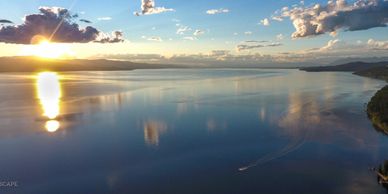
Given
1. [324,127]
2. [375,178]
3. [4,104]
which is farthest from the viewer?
[4,104]

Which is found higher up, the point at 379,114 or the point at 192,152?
the point at 379,114

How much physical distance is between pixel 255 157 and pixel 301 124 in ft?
60.9

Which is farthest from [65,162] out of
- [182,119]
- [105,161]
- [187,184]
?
[182,119]

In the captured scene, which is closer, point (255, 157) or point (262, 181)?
point (262, 181)

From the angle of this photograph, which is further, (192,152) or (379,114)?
(379,114)

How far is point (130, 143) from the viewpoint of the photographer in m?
40.1

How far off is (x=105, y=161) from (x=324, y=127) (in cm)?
2949

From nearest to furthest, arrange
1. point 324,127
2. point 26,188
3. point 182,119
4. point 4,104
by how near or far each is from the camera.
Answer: point 26,188 → point 324,127 → point 182,119 → point 4,104

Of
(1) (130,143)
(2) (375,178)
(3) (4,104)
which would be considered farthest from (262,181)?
(3) (4,104)

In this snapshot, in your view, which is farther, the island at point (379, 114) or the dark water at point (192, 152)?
the island at point (379, 114)

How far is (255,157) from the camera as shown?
3484cm

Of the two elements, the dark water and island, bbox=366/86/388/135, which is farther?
island, bbox=366/86/388/135

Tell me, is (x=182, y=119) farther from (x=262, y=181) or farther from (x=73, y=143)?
(x=262, y=181)

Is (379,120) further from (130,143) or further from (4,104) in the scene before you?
(4,104)
